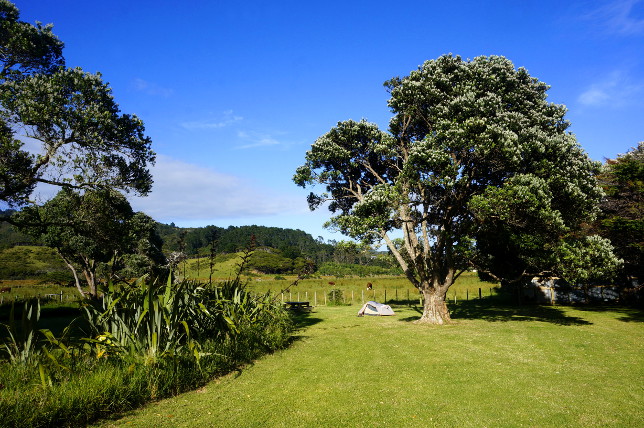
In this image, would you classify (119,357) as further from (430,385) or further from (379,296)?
(379,296)

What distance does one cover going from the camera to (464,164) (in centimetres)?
1761

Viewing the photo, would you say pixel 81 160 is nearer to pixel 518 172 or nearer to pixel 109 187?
pixel 109 187

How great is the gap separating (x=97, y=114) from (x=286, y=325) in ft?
38.7

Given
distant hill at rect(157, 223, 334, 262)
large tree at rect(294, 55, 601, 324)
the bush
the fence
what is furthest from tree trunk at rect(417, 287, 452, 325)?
distant hill at rect(157, 223, 334, 262)

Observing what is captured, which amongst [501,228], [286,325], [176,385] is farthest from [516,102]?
[176,385]

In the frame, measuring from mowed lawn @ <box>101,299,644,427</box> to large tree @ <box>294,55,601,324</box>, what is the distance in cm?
485

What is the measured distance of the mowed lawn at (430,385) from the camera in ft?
21.8

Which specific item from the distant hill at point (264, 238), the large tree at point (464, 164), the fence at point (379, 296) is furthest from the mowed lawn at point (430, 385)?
the distant hill at point (264, 238)

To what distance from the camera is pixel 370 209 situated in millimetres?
17359

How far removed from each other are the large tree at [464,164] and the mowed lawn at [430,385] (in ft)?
15.9

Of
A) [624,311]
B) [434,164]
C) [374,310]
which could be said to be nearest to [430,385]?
[434,164]

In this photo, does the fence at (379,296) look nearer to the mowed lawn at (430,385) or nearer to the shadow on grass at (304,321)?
the shadow on grass at (304,321)

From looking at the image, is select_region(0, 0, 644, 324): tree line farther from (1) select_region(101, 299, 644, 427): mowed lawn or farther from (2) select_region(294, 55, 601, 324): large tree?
(1) select_region(101, 299, 644, 427): mowed lawn

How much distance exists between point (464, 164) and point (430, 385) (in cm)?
1183
